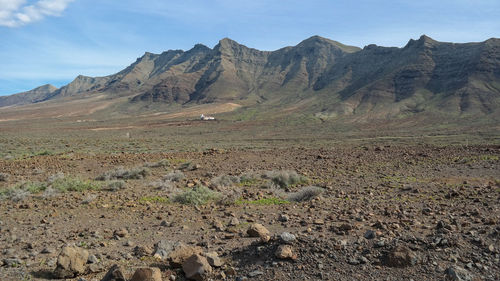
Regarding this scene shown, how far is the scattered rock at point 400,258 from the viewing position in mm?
4504

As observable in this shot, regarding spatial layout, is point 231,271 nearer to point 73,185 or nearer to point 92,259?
point 92,259

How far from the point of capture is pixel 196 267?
4.54m

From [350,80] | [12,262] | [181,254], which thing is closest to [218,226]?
[181,254]

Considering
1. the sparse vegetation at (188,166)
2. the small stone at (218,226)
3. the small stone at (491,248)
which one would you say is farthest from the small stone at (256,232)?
the sparse vegetation at (188,166)

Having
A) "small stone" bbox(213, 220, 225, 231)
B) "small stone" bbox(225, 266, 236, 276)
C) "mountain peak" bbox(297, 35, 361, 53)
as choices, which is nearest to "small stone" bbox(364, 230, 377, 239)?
"small stone" bbox(225, 266, 236, 276)

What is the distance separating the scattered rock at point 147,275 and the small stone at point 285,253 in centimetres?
162

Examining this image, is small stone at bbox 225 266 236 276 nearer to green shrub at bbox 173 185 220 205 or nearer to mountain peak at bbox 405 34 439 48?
green shrub at bbox 173 185 220 205

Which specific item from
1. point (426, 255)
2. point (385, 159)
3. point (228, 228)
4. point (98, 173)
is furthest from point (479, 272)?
point (98, 173)

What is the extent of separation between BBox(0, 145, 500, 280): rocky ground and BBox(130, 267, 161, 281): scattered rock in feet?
0.06

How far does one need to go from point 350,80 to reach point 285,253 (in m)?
136

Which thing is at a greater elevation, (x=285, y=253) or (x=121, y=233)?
(x=285, y=253)

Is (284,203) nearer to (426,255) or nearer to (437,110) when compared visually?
(426,255)

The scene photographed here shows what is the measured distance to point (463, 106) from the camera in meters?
77.8

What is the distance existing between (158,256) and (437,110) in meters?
85.8
